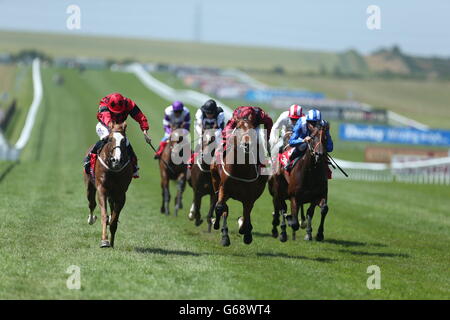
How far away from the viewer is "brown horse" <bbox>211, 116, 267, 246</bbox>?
12508 millimetres

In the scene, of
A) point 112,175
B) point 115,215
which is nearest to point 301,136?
point 112,175

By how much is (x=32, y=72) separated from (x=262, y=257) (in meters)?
79.8

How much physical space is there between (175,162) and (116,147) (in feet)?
18.3

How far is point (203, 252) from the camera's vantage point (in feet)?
41.8

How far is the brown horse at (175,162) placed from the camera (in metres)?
17.5

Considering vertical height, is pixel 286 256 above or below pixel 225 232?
below

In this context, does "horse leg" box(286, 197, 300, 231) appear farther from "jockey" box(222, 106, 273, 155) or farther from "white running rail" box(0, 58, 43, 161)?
"white running rail" box(0, 58, 43, 161)

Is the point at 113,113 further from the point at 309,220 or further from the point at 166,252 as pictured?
the point at 309,220

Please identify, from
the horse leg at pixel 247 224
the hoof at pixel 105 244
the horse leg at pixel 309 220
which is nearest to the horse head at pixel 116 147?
the hoof at pixel 105 244

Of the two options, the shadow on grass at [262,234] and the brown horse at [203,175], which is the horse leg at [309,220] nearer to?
the shadow on grass at [262,234]

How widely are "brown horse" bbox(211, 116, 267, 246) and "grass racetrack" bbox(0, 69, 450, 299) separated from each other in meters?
0.61

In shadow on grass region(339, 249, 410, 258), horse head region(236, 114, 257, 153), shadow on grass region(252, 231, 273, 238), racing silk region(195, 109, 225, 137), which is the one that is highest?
racing silk region(195, 109, 225, 137)

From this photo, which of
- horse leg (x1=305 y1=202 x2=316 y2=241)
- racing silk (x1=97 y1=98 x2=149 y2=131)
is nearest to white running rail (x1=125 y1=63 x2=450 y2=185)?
horse leg (x1=305 y1=202 x2=316 y2=241)

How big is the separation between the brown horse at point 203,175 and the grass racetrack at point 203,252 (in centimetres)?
40
